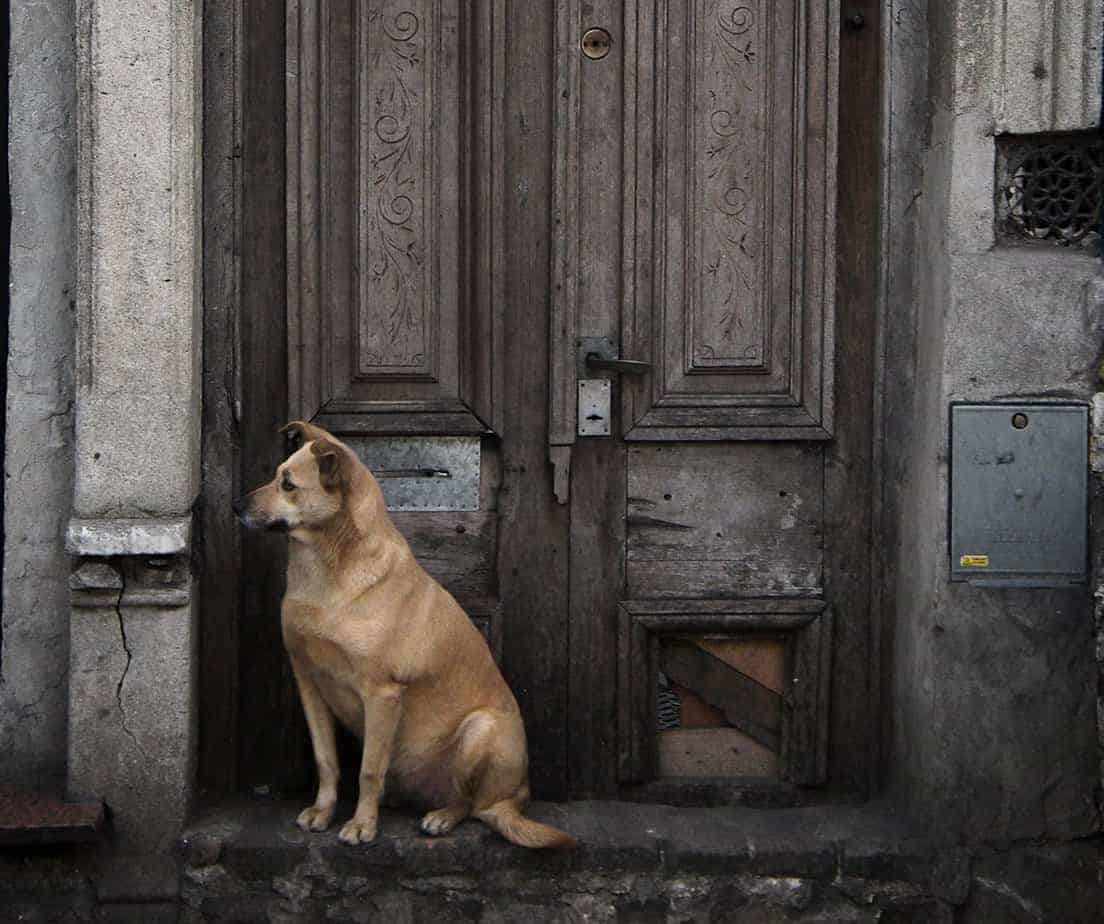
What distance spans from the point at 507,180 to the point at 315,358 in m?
0.79

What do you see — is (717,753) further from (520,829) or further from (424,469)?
(424,469)

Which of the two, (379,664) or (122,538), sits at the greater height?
(122,538)

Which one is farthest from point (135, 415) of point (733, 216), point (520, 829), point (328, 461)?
point (733, 216)

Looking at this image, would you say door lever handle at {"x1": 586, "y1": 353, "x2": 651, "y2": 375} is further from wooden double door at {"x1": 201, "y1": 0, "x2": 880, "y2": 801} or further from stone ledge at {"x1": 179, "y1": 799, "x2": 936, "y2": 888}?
stone ledge at {"x1": 179, "y1": 799, "x2": 936, "y2": 888}

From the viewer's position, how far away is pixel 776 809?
4.73 meters

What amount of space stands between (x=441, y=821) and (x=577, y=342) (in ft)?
4.82

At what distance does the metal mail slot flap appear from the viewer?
4680mm

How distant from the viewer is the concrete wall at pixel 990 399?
4.36m

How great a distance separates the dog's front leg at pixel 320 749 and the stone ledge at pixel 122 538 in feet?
1.55

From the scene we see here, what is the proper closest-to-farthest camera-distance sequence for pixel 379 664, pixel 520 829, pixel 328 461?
pixel 328 461 < pixel 379 664 < pixel 520 829

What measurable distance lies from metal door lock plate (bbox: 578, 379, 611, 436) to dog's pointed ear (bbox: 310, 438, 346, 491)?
917 millimetres

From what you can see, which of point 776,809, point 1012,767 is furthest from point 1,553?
→ point 1012,767

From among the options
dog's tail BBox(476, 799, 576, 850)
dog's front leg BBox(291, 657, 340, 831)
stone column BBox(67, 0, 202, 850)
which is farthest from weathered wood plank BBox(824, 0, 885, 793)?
stone column BBox(67, 0, 202, 850)

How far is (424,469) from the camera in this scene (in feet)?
15.4
